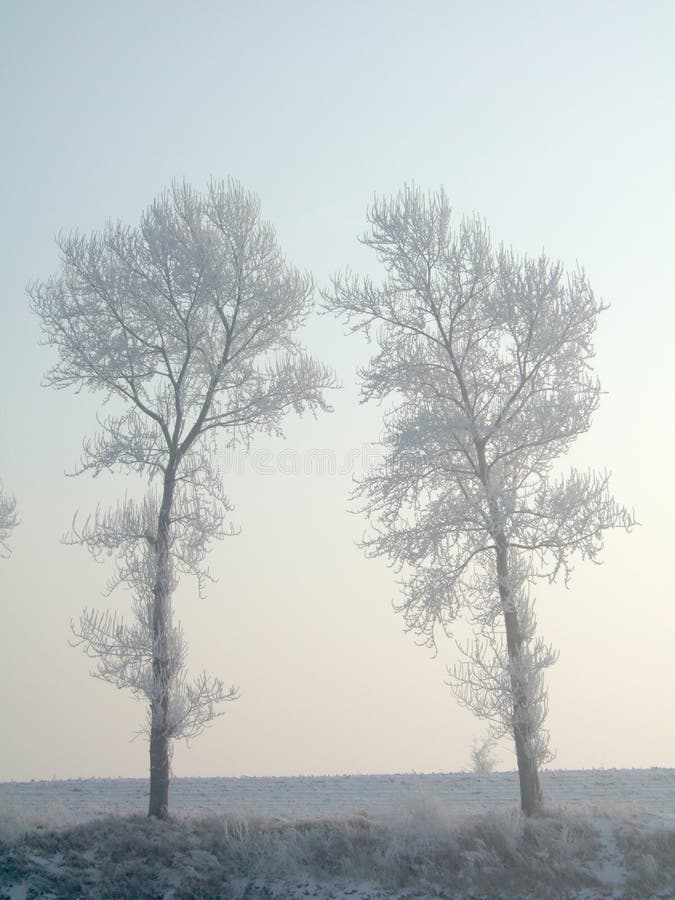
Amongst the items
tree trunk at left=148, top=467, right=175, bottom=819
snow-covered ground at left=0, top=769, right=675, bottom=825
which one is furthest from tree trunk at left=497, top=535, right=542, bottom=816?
tree trunk at left=148, top=467, right=175, bottom=819

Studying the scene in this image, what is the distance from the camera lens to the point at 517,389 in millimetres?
15875

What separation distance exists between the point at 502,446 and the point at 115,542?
719cm

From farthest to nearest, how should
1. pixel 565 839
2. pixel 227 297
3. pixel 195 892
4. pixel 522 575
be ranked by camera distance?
pixel 227 297
pixel 522 575
pixel 565 839
pixel 195 892

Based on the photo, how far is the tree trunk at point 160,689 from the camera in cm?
1447

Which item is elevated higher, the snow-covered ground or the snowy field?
the snow-covered ground

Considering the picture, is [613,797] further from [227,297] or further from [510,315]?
[227,297]

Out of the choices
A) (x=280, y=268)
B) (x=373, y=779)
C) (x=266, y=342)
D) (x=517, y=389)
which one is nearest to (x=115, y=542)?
(x=266, y=342)

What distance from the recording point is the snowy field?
1210cm

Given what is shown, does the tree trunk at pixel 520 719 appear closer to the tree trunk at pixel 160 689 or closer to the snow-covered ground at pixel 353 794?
the snow-covered ground at pixel 353 794

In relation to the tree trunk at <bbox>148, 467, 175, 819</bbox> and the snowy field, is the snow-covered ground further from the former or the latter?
the tree trunk at <bbox>148, 467, 175, 819</bbox>

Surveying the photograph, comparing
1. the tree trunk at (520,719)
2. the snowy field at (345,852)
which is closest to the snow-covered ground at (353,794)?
the snowy field at (345,852)

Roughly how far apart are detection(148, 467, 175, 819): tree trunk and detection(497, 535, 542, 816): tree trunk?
5.83m

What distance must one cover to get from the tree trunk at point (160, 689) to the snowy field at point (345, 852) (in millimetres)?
447

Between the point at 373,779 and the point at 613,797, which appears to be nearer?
the point at 613,797
